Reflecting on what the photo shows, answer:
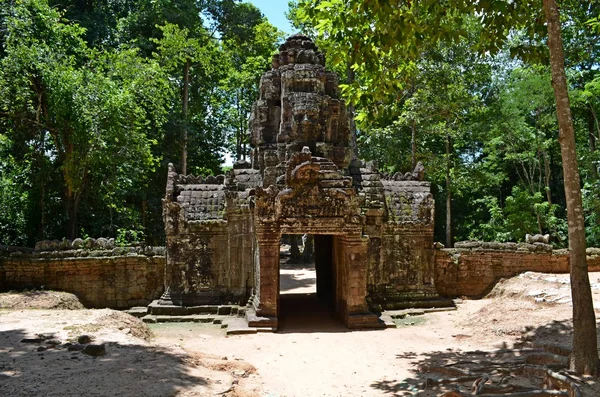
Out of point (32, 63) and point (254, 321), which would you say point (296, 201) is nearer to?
point (254, 321)

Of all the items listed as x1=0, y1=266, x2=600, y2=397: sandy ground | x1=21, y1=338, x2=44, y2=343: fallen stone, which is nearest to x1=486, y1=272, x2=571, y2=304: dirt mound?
x1=0, y1=266, x2=600, y2=397: sandy ground

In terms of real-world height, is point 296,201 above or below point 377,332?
above

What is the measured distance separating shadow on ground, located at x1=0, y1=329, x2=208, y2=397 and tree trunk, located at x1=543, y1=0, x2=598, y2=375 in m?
5.43

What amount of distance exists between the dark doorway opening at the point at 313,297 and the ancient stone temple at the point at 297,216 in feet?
1.40

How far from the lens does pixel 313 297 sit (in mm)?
16672

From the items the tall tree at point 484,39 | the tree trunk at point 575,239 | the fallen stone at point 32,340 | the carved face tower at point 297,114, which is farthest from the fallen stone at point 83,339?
the tree trunk at point 575,239

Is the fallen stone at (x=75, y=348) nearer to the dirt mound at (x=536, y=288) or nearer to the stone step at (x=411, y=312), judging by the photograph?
the stone step at (x=411, y=312)

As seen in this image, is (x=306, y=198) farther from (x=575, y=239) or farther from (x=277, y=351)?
(x=575, y=239)

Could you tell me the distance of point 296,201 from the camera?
12086 mm

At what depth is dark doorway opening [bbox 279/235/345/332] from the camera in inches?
495

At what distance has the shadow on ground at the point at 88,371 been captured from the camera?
20.8 ft

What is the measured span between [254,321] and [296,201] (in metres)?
3.04

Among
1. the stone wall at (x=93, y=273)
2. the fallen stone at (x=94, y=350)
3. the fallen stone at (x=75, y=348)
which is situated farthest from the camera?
the stone wall at (x=93, y=273)

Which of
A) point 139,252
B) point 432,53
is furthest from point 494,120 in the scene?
point 139,252
